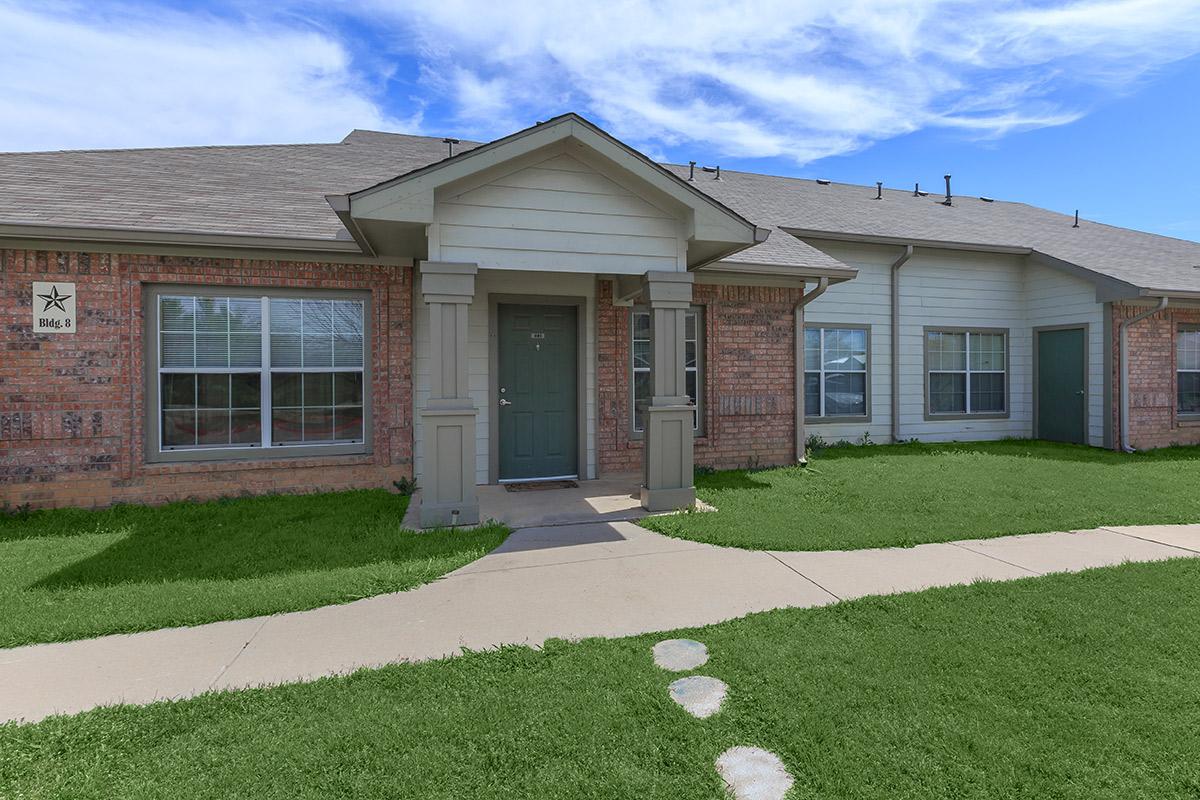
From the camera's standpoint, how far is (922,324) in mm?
11258

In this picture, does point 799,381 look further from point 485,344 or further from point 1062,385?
point 1062,385

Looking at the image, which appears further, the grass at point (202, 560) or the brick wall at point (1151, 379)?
the brick wall at point (1151, 379)

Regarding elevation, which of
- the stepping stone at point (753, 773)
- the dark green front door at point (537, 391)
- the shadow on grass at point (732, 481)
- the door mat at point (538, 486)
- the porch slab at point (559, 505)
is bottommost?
the stepping stone at point (753, 773)

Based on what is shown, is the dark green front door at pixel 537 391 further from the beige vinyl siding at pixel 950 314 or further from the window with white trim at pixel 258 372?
the beige vinyl siding at pixel 950 314

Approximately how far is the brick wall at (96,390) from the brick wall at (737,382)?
12.8 feet

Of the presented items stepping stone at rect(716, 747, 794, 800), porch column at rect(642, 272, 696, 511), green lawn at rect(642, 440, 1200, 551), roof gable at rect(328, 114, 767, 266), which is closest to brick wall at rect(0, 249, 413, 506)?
roof gable at rect(328, 114, 767, 266)

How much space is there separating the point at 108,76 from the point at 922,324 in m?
13.2

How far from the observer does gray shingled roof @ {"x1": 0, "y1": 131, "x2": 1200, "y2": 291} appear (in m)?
6.70

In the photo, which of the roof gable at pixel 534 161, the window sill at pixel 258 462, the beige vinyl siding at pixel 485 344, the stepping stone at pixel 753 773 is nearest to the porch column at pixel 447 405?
the roof gable at pixel 534 161

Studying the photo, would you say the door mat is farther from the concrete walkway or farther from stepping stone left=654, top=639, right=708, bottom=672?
stepping stone left=654, top=639, right=708, bottom=672

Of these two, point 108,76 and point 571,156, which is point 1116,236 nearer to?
point 571,156

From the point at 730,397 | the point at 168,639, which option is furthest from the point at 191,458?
the point at 730,397

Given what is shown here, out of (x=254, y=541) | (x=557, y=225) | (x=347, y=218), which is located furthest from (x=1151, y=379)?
(x=254, y=541)

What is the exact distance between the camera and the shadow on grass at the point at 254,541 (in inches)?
175
